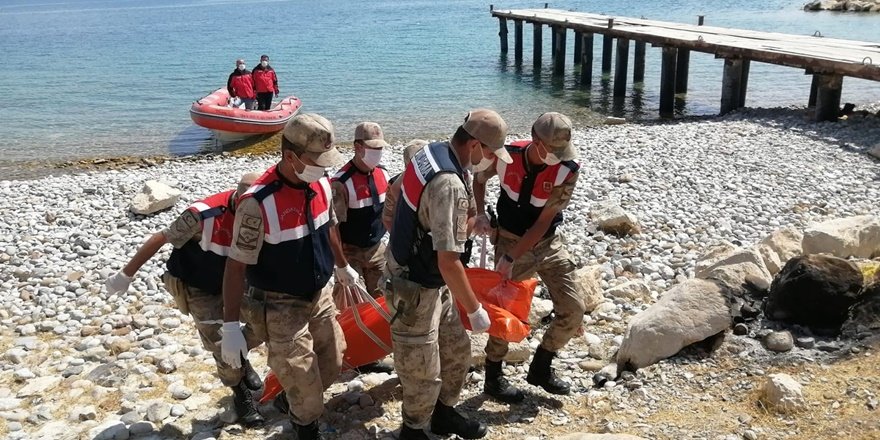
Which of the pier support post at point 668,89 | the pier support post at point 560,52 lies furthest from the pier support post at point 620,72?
the pier support post at point 560,52

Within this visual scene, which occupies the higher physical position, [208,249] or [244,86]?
[208,249]

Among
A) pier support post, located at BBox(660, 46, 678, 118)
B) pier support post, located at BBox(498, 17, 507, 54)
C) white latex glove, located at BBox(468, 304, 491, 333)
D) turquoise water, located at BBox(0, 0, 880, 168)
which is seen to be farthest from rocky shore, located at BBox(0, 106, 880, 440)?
pier support post, located at BBox(498, 17, 507, 54)

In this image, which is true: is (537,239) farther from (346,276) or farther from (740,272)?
(740,272)

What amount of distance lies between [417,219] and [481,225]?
46.1 inches

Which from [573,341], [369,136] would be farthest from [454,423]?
[369,136]

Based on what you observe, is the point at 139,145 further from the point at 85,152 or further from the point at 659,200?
the point at 659,200

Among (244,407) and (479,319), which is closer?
(479,319)

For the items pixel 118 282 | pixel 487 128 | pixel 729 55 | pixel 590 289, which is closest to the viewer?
pixel 487 128

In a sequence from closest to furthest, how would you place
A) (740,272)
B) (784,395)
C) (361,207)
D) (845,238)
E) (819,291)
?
(784,395) < (819,291) < (361,207) < (740,272) < (845,238)

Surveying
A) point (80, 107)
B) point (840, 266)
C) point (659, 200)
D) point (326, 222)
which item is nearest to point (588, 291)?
point (840, 266)

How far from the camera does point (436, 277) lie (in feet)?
12.0

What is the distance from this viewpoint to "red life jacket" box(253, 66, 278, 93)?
57.0 ft

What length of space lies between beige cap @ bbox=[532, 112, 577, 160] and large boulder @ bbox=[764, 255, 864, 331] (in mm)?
1977

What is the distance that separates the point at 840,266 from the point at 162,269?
246 inches
